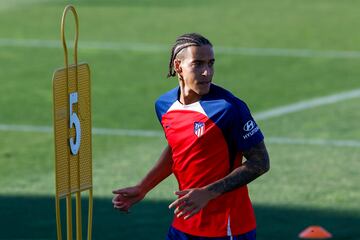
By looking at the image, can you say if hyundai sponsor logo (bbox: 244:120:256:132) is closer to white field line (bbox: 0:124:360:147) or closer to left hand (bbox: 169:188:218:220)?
left hand (bbox: 169:188:218:220)

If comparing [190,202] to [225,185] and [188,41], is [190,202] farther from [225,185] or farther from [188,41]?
[188,41]

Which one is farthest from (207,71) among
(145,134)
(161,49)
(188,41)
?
(161,49)

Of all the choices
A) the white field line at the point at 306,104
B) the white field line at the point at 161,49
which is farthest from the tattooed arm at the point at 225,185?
the white field line at the point at 161,49

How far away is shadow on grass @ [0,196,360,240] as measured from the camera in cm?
969

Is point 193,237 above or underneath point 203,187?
underneath

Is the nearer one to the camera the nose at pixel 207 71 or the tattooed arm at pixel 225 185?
the tattooed arm at pixel 225 185

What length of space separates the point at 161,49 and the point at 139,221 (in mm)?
8425

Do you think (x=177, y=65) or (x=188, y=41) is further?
(x=177, y=65)

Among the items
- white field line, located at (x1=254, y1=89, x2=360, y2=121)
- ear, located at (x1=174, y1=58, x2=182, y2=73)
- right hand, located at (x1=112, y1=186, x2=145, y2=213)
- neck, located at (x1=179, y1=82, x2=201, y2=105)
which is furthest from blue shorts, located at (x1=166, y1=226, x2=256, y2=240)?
white field line, located at (x1=254, y1=89, x2=360, y2=121)

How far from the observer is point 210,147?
21.8ft

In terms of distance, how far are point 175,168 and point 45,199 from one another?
4.07 m

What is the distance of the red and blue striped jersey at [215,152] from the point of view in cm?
656

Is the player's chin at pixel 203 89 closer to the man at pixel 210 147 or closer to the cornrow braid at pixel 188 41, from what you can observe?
the man at pixel 210 147

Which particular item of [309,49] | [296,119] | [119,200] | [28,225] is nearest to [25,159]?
[28,225]
